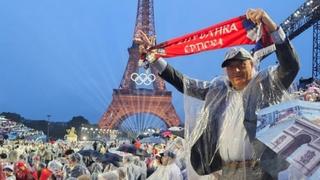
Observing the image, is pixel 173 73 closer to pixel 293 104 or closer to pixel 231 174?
pixel 231 174

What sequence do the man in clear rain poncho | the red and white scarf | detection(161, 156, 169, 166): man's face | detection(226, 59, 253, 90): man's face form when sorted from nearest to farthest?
the man in clear rain poncho → detection(226, 59, 253, 90): man's face → the red and white scarf → detection(161, 156, 169, 166): man's face

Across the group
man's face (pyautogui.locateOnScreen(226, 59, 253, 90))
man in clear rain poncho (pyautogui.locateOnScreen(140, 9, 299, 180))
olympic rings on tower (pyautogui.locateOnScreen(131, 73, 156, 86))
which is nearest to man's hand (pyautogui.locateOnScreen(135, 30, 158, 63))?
man in clear rain poncho (pyautogui.locateOnScreen(140, 9, 299, 180))

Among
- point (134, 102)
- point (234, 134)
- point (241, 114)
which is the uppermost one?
point (134, 102)

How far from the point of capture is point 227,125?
141 inches

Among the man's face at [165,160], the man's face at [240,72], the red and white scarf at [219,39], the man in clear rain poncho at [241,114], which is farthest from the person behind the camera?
the man's face at [165,160]

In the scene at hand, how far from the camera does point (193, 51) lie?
4520 mm

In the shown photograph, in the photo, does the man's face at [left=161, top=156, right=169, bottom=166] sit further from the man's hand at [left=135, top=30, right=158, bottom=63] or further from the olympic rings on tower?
the man's hand at [left=135, top=30, right=158, bottom=63]

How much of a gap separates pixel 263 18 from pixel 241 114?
2.11ft

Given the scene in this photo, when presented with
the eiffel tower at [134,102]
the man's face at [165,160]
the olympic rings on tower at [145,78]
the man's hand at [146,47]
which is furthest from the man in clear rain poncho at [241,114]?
the eiffel tower at [134,102]

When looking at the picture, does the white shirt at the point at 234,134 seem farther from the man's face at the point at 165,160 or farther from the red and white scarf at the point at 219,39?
the man's face at the point at 165,160

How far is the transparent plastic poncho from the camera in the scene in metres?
3.38

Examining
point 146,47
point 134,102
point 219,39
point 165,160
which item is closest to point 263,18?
point 219,39

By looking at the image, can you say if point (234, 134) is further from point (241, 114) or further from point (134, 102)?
point (134, 102)

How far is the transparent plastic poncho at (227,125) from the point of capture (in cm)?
338
